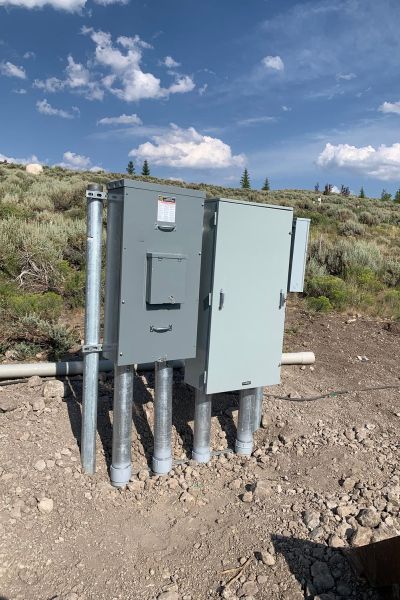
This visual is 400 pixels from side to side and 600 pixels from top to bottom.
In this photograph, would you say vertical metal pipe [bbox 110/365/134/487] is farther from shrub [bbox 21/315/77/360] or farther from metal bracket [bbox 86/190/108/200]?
shrub [bbox 21/315/77/360]

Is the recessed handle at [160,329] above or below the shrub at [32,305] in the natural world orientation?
above

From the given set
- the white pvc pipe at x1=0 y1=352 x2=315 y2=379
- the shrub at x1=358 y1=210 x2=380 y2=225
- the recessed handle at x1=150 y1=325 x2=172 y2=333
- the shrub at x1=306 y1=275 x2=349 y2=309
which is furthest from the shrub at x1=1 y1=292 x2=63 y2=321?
the shrub at x1=358 y1=210 x2=380 y2=225

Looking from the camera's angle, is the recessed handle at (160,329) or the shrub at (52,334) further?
the shrub at (52,334)

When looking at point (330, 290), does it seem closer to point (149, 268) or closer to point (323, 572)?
point (149, 268)

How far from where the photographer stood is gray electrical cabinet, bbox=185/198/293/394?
3.44 metres

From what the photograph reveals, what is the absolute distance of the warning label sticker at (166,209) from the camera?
3.15 metres

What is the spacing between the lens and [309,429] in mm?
4348

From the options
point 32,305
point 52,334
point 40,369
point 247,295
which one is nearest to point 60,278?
point 32,305

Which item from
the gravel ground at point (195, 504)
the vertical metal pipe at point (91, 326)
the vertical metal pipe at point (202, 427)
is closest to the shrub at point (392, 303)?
the gravel ground at point (195, 504)

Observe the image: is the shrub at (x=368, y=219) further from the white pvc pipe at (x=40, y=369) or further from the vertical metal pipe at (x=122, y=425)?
the vertical metal pipe at (x=122, y=425)

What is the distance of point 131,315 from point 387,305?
649cm

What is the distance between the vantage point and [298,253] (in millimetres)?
3879

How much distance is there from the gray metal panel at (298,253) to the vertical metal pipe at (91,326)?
154cm

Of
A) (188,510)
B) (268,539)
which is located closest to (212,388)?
(188,510)
